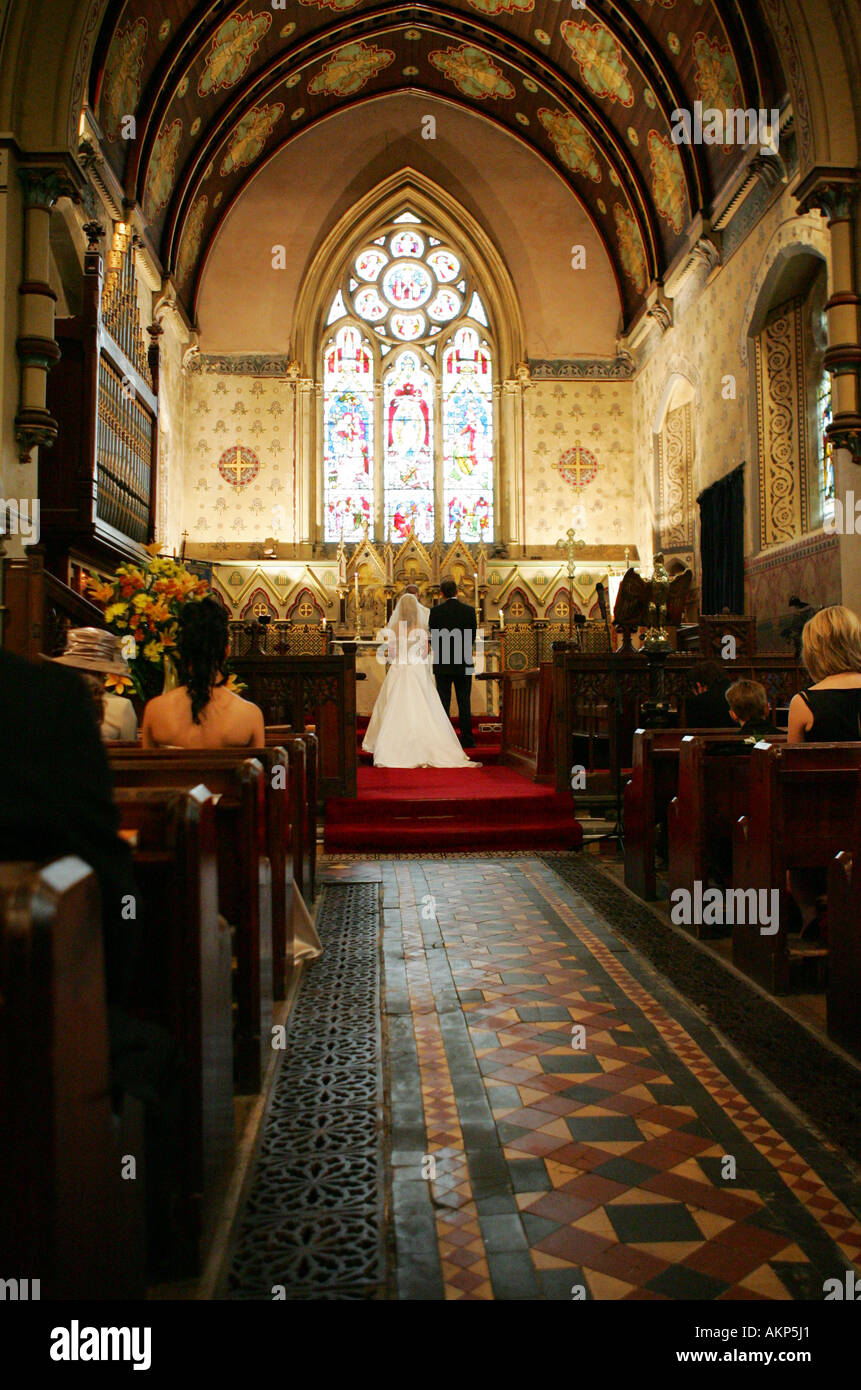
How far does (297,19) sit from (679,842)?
12.7 meters

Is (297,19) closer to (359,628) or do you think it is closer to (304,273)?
(304,273)

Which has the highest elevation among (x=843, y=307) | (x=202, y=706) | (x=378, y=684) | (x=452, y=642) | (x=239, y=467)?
(x=239, y=467)

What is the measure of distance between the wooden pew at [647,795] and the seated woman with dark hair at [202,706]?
2.44m

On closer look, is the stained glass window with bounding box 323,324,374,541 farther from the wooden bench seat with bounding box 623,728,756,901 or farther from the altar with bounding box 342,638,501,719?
the wooden bench seat with bounding box 623,728,756,901

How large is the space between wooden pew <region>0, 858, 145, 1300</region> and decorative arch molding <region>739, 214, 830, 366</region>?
906cm

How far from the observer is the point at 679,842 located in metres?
4.55

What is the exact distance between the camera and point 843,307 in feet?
24.5

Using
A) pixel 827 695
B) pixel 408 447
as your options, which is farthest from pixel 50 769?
pixel 408 447

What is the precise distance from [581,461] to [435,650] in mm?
7648

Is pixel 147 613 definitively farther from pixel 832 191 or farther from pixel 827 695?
pixel 832 191

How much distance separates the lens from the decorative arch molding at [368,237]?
15.0m

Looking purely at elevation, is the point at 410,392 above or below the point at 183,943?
above

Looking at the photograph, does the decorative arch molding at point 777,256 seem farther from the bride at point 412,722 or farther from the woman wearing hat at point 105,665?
the woman wearing hat at point 105,665
